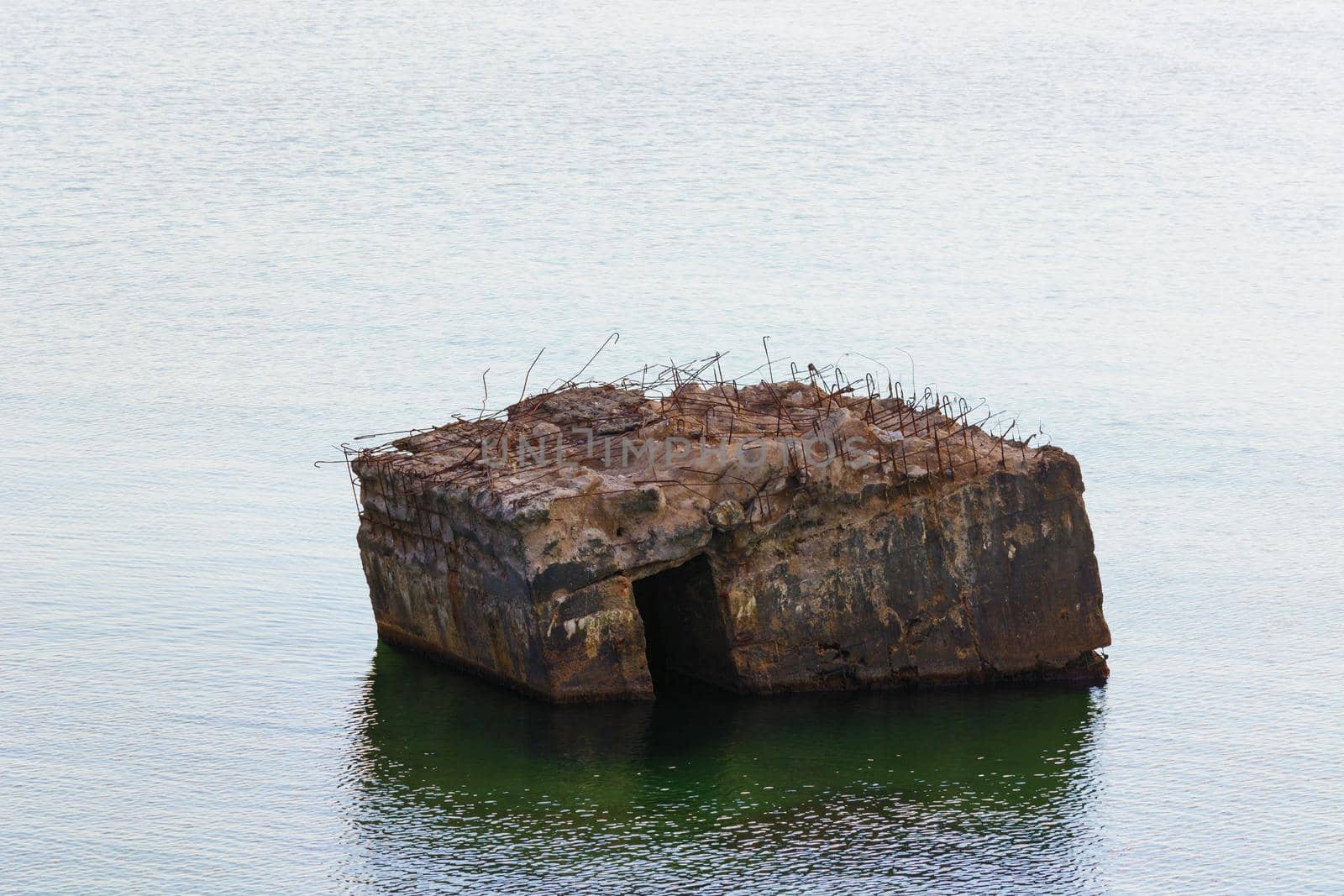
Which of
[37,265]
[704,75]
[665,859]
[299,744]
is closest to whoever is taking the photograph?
[665,859]

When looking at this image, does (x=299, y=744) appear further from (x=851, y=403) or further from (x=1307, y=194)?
(x=1307, y=194)

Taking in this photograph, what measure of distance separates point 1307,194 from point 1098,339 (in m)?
11.3

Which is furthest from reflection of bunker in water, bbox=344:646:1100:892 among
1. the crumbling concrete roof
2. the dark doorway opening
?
the crumbling concrete roof

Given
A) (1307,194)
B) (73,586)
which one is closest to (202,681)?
(73,586)

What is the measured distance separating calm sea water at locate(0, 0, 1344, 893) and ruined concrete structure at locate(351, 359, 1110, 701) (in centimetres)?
51

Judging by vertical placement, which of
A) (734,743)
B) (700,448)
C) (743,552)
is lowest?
(734,743)

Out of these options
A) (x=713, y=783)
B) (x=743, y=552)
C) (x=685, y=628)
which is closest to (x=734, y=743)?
(x=713, y=783)

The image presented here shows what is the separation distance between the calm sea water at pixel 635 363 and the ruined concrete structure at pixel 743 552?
0.51m

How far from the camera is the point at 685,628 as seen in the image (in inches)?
728

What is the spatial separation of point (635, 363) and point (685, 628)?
1905cm

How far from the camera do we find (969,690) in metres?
18.5

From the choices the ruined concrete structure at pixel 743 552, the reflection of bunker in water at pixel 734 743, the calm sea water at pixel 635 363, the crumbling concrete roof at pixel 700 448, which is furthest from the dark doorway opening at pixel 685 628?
the crumbling concrete roof at pixel 700 448

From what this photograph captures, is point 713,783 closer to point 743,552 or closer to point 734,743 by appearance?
point 734,743

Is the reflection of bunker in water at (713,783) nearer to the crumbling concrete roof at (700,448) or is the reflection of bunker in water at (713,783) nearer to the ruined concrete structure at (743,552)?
the ruined concrete structure at (743,552)
